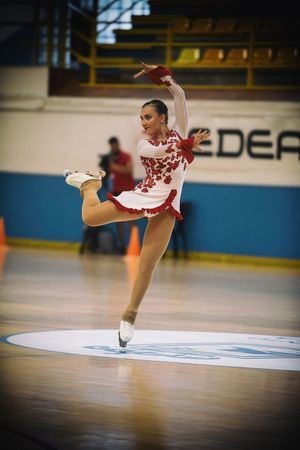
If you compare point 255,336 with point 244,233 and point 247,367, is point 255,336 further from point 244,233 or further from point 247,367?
point 244,233

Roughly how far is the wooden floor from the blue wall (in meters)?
6.35

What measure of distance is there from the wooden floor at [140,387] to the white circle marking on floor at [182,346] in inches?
8.6

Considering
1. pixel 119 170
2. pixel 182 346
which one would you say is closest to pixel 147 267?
pixel 182 346

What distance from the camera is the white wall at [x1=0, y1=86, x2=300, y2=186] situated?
19391 millimetres

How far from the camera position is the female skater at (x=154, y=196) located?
7953 mm

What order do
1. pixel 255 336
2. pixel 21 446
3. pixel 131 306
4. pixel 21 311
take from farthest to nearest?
pixel 21 311 → pixel 255 336 → pixel 131 306 → pixel 21 446

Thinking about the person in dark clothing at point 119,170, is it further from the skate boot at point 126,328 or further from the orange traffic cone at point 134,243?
the skate boot at point 126,328

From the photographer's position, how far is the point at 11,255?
59.9ft

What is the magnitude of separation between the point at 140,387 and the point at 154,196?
6.11ft

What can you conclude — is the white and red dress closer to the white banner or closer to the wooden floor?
the wooden floor

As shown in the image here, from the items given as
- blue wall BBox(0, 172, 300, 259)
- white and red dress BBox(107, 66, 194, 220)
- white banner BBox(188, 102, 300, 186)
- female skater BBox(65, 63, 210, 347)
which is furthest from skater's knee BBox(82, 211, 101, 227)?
white banner BBox(188, 102, 300, 186)

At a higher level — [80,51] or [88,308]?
[80,51]

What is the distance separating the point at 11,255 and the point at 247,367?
1121 cm

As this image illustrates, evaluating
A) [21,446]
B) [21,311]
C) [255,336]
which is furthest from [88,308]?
[21,446]
